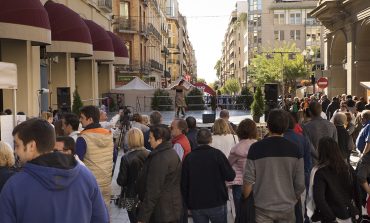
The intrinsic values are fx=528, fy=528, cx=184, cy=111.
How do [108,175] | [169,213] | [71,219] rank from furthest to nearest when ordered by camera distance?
[108,175] → [169,213] → [71,219]

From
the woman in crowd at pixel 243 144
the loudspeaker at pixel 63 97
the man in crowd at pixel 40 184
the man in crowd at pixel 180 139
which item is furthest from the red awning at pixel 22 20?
the man in crowd at pixel 40 184

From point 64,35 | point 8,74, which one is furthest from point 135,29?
point 8,74

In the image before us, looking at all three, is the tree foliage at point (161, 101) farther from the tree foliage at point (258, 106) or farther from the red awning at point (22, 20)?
the red awning at point (22, 20)

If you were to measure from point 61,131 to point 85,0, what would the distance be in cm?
1978

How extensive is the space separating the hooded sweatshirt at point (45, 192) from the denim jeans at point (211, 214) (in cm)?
271

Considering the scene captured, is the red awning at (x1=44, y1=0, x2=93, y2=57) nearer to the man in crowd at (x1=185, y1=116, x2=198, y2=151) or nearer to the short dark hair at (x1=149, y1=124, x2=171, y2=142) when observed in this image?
the man in crowd at (x1=185, y1=116, x2=198, y2=151)

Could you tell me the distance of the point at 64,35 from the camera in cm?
1909

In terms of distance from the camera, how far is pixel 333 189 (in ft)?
16.5

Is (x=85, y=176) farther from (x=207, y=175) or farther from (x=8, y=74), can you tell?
(x=8, y=74)

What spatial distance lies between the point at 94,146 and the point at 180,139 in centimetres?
135

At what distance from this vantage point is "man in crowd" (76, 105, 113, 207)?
6301 mm

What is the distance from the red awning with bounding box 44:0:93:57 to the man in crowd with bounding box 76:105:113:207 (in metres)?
13.1

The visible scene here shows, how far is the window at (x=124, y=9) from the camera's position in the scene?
Answer: 49.4 metres

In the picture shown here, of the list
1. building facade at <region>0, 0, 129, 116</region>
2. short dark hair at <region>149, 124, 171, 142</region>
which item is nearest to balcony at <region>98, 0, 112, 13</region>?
building facade at <region>0, 0, 129, 116</region>
